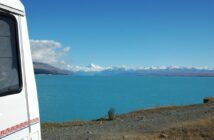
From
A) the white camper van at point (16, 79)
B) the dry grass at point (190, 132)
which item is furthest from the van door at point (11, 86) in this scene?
the dry grass at point (190, 132)

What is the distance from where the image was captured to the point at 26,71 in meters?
4.96

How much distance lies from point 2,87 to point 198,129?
465 inches

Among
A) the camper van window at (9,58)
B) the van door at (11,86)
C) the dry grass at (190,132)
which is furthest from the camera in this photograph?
the dry grass at (190,132)

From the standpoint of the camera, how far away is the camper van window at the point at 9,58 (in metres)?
4.55

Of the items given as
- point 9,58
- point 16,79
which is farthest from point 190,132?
point 9,58

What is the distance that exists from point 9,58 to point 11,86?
0.30 m

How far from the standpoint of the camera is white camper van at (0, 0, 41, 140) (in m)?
4.41

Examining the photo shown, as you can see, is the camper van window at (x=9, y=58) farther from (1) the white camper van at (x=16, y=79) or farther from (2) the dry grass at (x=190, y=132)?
(2) the dry grass at (x=190, y=132)

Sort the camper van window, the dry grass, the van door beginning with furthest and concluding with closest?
the dry grass, the camper van window, the van door

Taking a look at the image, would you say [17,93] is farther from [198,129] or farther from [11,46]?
[198,129]

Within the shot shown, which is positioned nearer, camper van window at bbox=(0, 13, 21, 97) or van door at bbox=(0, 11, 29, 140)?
van door at bbox=(0, 11, 29, 140)

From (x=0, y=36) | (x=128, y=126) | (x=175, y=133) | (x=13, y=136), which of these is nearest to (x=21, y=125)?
(x=13, y=136)

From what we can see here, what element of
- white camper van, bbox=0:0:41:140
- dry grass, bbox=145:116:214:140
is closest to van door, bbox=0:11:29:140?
white camper van, bbox=0:0:41:140

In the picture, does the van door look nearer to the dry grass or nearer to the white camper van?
the white camper van
